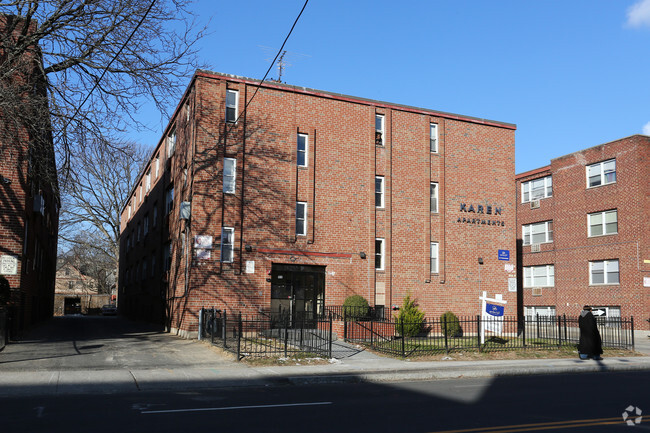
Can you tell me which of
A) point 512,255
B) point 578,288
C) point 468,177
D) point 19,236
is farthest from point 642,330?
point 19,236

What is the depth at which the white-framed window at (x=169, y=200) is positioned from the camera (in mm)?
28797

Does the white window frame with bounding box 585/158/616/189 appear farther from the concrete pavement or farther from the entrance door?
the entrance door

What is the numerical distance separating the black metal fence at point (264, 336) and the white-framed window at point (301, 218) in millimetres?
3685

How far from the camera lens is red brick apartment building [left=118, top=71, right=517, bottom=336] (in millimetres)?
23609

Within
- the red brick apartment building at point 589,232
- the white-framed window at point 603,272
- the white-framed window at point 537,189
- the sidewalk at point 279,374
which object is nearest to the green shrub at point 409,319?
the sidewalk at point 279,374

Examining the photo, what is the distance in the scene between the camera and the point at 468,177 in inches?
1128

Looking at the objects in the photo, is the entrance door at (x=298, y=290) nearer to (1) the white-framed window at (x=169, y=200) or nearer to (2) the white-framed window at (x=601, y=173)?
(1) the white-framed window at (x=169, y=200)

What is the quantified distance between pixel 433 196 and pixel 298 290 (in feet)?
27.3

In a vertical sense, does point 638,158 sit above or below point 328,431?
above

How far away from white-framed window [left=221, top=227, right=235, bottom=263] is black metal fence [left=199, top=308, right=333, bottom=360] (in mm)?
2360

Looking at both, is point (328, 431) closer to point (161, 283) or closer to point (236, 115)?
point (236, 115)

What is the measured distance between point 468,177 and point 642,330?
43.7ft

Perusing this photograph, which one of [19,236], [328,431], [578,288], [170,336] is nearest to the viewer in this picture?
[328,431]

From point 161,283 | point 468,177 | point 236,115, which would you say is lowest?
point 161,283
